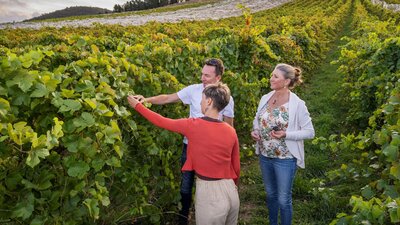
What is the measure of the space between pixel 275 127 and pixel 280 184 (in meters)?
0.62

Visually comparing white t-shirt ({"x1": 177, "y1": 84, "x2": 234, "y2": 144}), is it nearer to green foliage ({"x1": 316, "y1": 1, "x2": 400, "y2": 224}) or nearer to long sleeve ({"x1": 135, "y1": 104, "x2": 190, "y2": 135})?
long sleeve ({"x1": 135, "y1": 104, "x2": 190, "y2": 135})

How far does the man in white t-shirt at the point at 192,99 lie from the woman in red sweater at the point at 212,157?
749mm

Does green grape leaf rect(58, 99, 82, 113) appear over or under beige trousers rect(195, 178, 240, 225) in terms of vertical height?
over

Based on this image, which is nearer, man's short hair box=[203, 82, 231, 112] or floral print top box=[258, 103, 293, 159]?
man's short hair box=[203, 82, 231, 112]

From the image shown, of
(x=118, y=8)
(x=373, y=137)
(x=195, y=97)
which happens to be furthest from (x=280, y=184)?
(x=118, y=8)

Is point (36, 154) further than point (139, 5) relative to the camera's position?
No

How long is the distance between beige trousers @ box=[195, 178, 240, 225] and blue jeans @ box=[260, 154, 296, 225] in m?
0.97

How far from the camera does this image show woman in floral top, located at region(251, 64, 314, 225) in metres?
4.50

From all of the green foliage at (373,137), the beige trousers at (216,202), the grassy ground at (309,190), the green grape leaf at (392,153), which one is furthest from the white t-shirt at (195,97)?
the green grape leaf at (392,153)

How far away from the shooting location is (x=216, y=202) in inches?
143

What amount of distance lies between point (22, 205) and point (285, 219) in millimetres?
2845

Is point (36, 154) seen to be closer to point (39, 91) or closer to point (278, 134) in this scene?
point (39, 91)

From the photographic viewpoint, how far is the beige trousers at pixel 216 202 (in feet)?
11.8

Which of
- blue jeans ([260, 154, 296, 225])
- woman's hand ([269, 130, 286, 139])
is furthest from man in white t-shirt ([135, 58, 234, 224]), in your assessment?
blue jeans ([260, 154, 296, 225])
